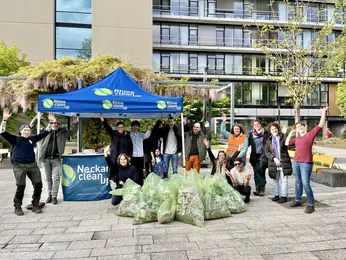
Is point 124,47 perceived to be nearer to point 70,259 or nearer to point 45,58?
point 45,58

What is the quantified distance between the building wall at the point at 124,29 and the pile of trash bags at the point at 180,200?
2411 cm

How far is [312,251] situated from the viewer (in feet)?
13.5

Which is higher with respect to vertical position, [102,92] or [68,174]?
[102,92]

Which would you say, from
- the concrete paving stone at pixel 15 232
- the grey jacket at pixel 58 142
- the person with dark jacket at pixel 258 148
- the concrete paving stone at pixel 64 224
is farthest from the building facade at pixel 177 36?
the concrete paving stone at pixel 15 232

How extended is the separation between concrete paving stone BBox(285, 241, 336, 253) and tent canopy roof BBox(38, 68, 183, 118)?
3.77 meters

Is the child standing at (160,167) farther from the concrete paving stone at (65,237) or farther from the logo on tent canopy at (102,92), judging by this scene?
the concrete paving stone at (65,237)

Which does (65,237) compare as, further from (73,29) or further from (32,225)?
(73,29)

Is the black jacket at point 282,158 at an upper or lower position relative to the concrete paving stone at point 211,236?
upper

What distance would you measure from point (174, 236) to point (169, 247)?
43 cm

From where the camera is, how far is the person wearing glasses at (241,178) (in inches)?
264

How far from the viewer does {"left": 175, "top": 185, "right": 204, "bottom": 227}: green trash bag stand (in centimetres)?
518

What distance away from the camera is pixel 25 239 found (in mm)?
4645

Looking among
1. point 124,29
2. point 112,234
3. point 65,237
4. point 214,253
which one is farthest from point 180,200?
point 124,29

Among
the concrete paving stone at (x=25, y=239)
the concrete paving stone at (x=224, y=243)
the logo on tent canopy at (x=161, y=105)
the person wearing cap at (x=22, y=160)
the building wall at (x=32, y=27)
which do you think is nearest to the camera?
the concrete paving stone at (x=224, y=243)
